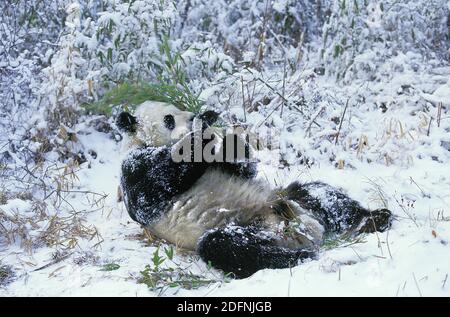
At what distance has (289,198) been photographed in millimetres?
3318

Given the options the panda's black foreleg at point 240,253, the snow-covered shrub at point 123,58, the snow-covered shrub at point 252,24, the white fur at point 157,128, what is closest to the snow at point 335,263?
the panda's black foreleg at point 240,253

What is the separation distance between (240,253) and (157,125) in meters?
0.94

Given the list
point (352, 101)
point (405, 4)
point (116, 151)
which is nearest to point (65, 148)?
point (116, 151)

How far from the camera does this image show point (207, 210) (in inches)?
124

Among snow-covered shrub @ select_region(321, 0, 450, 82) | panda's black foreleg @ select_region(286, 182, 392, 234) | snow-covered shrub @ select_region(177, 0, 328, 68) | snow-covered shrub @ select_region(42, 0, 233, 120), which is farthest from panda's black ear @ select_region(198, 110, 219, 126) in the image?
snow-covered shrub @ select_region(177, 0, 328, 68)

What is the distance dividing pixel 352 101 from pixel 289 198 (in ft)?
6.23

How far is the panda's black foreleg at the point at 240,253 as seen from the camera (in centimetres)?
274

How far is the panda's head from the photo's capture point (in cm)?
323

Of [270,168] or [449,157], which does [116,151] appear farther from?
[449,157]

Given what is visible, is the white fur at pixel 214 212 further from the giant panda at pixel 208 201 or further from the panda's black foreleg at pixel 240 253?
the panda's black foreleg at pixel 240 253

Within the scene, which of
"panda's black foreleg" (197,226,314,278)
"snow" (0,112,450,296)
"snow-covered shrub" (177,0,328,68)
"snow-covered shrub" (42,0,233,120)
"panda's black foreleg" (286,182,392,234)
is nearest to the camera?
"snow" (0,112,450,296)

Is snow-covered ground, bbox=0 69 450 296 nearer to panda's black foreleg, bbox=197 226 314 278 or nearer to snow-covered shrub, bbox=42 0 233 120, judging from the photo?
panda's black foreleg, bbox=197 226 314 278

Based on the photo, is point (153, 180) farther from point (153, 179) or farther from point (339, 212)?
point (339, 212)

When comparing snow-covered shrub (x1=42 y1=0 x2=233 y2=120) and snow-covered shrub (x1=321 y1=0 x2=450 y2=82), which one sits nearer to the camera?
snow-covered shrub (x1=42 y1=0 x2=233 y2=120)
